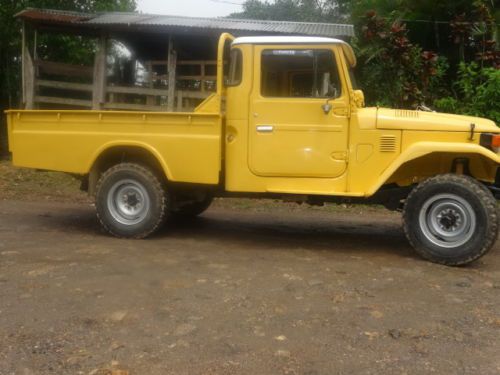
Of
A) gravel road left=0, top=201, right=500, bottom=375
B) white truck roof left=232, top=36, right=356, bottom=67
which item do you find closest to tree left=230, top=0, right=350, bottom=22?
white truck roof left=232, top=36, right=356, bottom=67

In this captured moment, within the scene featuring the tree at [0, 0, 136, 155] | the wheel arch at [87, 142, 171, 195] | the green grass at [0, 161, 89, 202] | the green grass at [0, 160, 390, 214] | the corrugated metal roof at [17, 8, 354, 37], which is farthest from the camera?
the tree at [0, 0, 136, 155]

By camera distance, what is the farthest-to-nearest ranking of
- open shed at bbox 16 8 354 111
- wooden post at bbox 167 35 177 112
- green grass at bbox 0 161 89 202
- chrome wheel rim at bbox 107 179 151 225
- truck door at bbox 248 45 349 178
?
wooden post at bbox 167 35 177 112 → open shed at bbox 16 8 354 111 → green grass at bbox 0 161 89 202 → chrome wheel rim at bbox 107 179 151 225 → truck door at bbox 248 45 349 178

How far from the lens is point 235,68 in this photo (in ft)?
19.1

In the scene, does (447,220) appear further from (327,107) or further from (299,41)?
(299,41)

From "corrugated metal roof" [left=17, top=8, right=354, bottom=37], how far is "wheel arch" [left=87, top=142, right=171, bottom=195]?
565 centimetres

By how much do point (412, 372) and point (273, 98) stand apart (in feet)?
11.1

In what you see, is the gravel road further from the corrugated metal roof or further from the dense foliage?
the corrugated metal roof

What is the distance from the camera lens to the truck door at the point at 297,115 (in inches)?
220

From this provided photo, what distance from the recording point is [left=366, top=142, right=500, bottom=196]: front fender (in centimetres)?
515

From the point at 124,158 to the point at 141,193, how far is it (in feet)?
1.71

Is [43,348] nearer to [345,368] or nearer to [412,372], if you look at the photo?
[345,368]

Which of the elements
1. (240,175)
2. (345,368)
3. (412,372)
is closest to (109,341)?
(345,368)

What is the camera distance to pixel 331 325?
3641mm

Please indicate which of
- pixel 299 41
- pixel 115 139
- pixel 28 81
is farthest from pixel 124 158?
pixel 28 81
